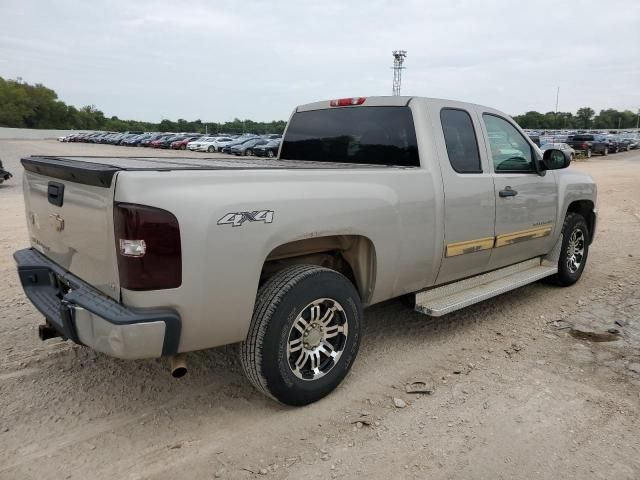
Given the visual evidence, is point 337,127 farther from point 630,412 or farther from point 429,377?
point 630,412

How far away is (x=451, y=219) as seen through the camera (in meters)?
3.94

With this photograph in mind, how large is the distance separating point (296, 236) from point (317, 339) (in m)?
0.73

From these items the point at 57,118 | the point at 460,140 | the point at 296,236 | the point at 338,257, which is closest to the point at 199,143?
the point at 460,140

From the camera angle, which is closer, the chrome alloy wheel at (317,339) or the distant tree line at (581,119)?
the chrome alloy wheel at (317,339)

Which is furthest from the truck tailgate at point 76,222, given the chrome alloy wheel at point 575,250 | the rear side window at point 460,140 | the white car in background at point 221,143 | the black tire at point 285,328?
the white car in background at point 221,143

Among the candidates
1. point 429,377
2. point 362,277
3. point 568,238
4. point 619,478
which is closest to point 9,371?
point 362,277

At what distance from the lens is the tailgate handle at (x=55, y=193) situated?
3.03 metres

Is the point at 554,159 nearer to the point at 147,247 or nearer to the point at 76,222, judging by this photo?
the point at 147,247

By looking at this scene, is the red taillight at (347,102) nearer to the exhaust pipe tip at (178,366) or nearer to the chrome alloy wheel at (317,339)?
the chrome alloy wheel at (317,339)

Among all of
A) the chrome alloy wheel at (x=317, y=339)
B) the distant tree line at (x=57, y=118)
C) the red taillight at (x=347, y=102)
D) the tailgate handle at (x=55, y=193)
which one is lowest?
the chrome alloy wheel at (x=317, y=339)

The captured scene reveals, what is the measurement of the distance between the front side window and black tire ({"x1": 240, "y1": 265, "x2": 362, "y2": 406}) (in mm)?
2090

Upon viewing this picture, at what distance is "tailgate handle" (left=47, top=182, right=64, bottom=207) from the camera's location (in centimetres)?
303

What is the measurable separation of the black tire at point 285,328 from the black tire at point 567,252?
3322 millimetres

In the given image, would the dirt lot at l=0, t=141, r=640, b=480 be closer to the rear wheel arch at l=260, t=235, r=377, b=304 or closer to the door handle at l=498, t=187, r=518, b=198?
the rear wheel arch at l=260, t=235, r=377, b=304
